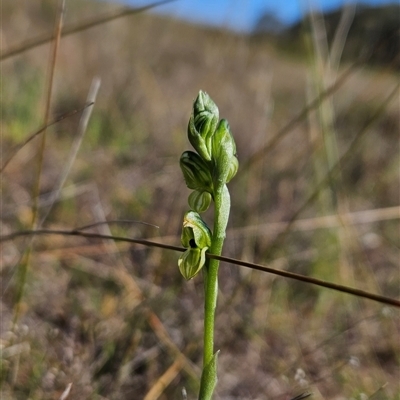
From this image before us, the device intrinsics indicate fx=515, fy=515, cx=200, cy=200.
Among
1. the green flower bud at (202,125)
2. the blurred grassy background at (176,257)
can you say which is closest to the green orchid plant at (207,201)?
the green flower bud at (202,125)

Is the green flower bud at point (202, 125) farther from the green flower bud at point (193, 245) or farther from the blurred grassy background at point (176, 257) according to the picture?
the blurred grassy background at point (176, 257)

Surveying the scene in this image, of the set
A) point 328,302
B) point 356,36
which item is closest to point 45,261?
point 328,302

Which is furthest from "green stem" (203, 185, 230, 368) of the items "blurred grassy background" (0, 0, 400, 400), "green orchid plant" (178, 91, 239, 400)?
"blurred grassy background" (0, 0, 400, 400)

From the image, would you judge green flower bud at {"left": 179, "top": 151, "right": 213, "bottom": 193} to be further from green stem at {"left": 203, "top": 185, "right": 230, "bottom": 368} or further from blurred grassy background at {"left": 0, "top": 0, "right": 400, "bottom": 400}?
blurred grassy background at {"left": 0, "top": 0, "right": 400, "bottom": 400}

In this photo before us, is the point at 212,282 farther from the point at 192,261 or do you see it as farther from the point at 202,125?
the point at 202,125

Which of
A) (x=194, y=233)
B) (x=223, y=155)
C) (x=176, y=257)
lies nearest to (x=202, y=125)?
(x=223, y=155)
